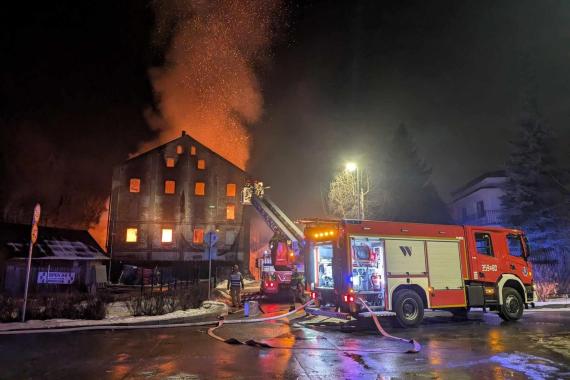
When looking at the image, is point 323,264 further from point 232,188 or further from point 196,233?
point 232,188

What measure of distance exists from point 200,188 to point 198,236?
15.5ft

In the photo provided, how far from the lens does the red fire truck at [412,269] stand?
11.5 meters

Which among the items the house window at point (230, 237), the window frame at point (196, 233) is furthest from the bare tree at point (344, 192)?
the window frame at point (196, 233)

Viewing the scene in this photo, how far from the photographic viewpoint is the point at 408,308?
11.9 m

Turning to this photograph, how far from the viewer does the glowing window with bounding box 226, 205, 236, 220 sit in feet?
134

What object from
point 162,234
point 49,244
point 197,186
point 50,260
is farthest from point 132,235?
point 50,260

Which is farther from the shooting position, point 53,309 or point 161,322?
point 53,309

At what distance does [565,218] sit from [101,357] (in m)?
26.5

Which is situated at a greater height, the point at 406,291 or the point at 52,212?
the point at 52,212

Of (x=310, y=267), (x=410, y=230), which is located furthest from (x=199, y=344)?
(x=410, y=230)

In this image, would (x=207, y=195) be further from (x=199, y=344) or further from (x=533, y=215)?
(x=199, y=344)

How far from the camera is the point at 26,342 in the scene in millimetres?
9039

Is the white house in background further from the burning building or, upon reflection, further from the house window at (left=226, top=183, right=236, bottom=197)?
the house window at (left=226, top=183, right=236, bottom=197)

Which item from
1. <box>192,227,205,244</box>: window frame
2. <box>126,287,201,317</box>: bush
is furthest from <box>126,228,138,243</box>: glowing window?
<box>126,287,201,317</box>: bush
